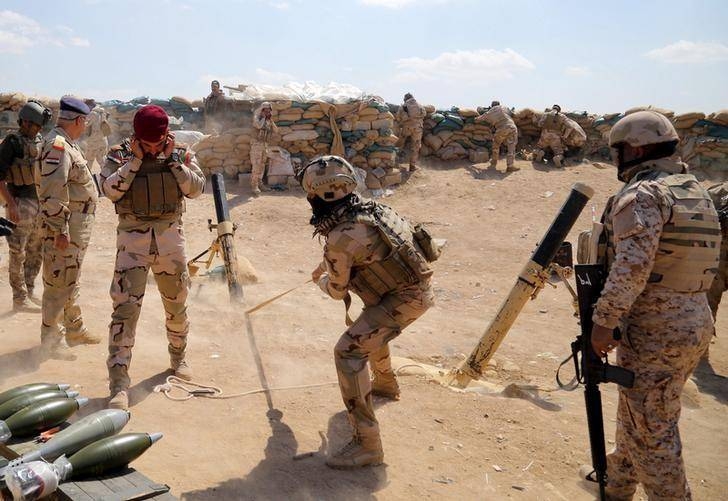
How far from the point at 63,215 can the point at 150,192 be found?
1.06m

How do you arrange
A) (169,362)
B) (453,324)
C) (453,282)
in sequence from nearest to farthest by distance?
1. (169,362)
2. (453,324)
3. (453,282)

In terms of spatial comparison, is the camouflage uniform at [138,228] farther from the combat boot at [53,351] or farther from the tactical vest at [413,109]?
the tactical vest at [413,109]

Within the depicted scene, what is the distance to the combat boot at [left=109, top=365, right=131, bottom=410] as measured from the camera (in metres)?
3.88

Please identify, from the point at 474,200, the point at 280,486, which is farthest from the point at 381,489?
the point at 474,200

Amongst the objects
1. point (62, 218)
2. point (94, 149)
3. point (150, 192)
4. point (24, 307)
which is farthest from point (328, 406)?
point (94, 149)

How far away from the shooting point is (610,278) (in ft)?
9.06

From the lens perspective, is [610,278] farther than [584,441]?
No

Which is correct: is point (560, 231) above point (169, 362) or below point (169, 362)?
above

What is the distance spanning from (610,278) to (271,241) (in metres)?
8.37

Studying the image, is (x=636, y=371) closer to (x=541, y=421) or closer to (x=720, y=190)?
(x=541, y=421)

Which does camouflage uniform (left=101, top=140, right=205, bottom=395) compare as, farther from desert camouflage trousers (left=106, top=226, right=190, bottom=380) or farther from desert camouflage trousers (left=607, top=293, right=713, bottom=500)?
desert camouflage trousers (left=607, top=293, right=713, bottom=500)

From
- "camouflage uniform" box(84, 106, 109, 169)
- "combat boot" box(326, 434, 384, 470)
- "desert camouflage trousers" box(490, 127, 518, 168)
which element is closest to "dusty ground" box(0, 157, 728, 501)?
"combat boot" box(326, 434, 384, 470)

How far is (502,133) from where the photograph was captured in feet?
51.2

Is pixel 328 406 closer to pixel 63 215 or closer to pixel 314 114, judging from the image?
pixel 63 215
